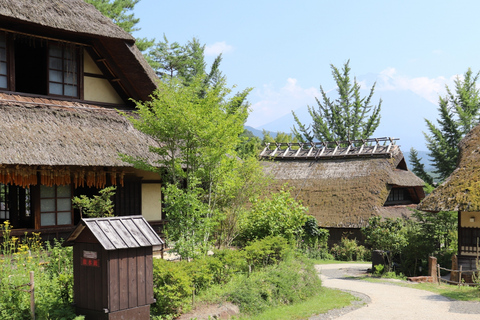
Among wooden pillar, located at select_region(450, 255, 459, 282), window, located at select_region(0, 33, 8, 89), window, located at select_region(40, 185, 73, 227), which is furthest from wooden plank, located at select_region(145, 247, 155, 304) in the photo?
wooden pillar, located at select_region(450, 255, 459, 282)

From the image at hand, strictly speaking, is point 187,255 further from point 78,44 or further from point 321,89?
point 321,89

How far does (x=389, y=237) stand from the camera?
18.2m

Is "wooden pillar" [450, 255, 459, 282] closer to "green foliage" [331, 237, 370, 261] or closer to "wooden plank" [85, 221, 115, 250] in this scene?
"green foliage" [331, 237, 370, 261]

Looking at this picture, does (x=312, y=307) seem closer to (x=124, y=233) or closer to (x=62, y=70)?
(x=124, y=233)

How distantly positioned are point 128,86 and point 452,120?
27.4 m

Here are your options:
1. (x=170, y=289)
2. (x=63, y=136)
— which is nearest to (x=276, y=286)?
(x=170, y=289)

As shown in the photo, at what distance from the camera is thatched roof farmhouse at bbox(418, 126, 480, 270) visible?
57.6 ft

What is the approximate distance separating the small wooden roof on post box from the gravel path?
3.59m

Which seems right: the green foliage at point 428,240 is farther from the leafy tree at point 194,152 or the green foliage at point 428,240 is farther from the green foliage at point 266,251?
the leafy tree at point 194,152

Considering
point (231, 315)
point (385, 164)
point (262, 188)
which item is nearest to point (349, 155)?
point (385, 164)

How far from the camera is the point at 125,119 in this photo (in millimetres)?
16250

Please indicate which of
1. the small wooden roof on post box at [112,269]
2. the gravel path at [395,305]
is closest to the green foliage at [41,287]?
the small wooden roof on post box at [112,269]

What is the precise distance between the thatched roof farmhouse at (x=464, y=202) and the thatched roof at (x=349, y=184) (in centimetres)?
746

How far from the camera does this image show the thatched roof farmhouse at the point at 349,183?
26.8 m
